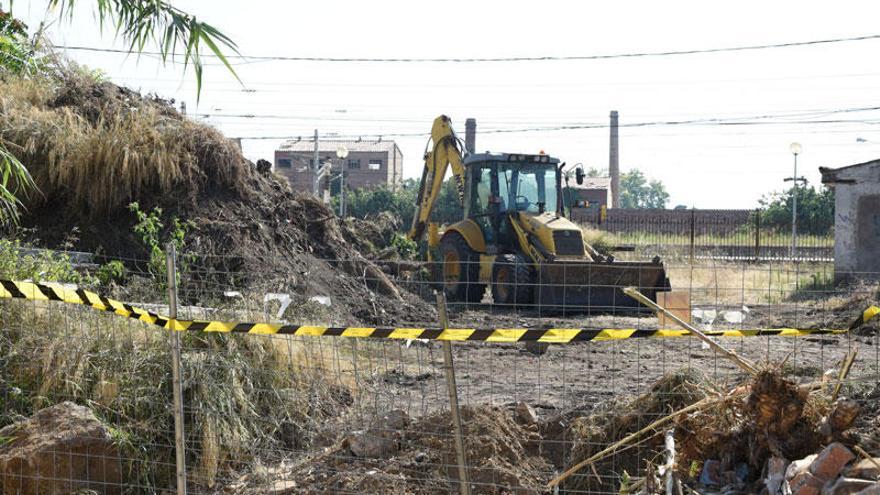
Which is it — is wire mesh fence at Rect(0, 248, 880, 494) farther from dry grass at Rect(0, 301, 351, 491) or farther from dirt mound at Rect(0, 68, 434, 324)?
dirt mound at Rect(0, 68, 434, 324)

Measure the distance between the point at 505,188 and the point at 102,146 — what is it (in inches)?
338

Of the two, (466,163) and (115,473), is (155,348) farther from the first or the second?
(466,163)

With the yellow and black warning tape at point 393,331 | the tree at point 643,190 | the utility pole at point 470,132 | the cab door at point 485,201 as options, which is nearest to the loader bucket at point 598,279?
the cab door at point 485,201

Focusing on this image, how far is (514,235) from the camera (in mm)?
18797

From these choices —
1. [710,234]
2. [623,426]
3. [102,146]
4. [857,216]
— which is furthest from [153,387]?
[710,234]

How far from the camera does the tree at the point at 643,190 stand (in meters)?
132

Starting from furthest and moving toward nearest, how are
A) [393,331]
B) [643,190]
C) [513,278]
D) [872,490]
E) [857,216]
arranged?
1. [643,190]
2. [857,216]
3. [513,278]
4. [393,331]
5. [872,490]

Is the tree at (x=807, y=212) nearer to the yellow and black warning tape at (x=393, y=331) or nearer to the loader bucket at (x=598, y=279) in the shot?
the loader bucket at (x=598, y=279)

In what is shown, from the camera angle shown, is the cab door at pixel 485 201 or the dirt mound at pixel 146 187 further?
the cab door at pixel 485 201

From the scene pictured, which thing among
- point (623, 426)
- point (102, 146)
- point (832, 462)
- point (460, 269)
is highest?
point (102, 146)

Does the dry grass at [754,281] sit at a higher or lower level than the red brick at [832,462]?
lower

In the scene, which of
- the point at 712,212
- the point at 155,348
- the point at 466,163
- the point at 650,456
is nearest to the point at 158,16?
the point at 155,348

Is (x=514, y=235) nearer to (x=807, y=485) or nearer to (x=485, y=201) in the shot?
(x=485, y=201)

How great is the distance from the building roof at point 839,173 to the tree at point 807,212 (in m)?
19.2
